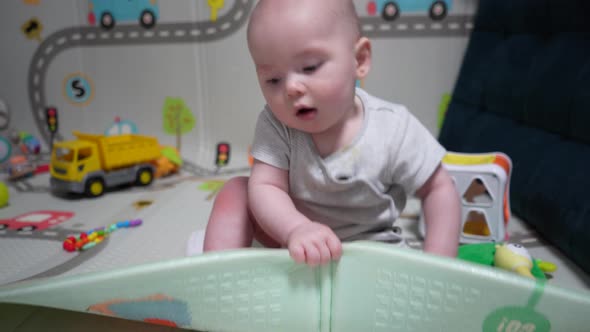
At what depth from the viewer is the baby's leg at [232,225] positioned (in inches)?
24.1

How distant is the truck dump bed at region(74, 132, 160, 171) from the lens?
1.19 m

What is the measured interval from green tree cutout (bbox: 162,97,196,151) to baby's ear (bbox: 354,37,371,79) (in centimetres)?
103

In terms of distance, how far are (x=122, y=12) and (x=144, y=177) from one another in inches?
23.6

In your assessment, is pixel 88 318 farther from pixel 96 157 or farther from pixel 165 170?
pixel 165 170

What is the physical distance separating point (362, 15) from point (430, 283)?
3.62 feet

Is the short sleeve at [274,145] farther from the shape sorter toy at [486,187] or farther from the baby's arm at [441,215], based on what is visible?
the shape sorter toy at [486,187]

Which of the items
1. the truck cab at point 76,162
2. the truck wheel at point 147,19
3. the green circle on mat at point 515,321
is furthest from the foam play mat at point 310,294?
the truck wheel at point 147,19

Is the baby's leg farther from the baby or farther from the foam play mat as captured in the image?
the foam play mat

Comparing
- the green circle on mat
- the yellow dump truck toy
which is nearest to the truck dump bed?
the yellow dump truck toy

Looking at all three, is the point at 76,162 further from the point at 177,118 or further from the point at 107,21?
the point at 107,21

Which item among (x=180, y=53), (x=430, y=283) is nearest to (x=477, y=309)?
(x=430, y=283)

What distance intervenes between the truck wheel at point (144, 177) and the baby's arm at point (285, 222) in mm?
727

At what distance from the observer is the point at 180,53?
4.89 feet

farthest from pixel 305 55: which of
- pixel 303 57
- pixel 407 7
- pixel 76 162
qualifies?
pixel 407 7
